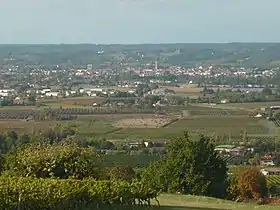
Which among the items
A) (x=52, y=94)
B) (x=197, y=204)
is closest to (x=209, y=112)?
(x=52, y=94)

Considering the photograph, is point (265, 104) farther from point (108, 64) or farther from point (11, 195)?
point (108, 64)

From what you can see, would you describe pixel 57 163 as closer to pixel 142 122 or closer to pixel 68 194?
pixel 68 194

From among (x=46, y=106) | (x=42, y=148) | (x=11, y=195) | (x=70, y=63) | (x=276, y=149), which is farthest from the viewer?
(x=70, y=63)

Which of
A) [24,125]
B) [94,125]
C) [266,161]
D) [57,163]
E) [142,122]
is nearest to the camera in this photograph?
[57,163]

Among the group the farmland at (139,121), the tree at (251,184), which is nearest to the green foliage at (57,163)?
the tree at (251,184)

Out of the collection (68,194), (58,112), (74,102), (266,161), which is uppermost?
(68,194)

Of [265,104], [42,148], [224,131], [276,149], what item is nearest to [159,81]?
[265,104]
